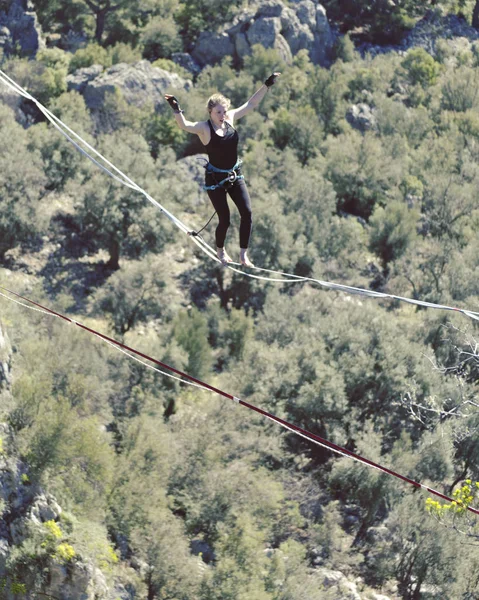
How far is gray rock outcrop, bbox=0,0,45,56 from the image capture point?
58062 millimetres

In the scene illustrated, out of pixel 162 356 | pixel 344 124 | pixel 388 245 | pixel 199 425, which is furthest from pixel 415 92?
pixel 199 425

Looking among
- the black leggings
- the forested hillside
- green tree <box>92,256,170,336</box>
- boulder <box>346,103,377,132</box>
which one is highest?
the black leggings

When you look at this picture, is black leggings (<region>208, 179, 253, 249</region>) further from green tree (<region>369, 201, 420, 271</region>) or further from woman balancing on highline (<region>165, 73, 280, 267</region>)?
green tree (<region>369, 201, 420, 271</region>)

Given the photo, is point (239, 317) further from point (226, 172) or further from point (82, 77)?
point (226, 172)

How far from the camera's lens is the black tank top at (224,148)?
9.81 m

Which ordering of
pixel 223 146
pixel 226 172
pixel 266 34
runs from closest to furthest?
pixel 223 146, pixel 226 172, pixel 266 34

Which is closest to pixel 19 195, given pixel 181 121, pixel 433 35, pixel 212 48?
pixel 212 48

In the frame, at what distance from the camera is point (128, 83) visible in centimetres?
5644

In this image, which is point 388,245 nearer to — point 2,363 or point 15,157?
point 15,157

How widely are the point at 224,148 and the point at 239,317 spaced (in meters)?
27.6

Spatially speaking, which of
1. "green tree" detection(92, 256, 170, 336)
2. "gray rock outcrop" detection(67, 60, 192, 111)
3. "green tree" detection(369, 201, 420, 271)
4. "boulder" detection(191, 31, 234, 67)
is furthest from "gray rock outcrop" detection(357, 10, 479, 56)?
"green tree" detection(92, 256, 170, 336)

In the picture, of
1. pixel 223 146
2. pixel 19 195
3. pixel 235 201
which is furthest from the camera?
pixel 19 195

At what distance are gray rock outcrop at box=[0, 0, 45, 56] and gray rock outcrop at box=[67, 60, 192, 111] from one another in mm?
4685

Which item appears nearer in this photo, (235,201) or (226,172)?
(226,172)
